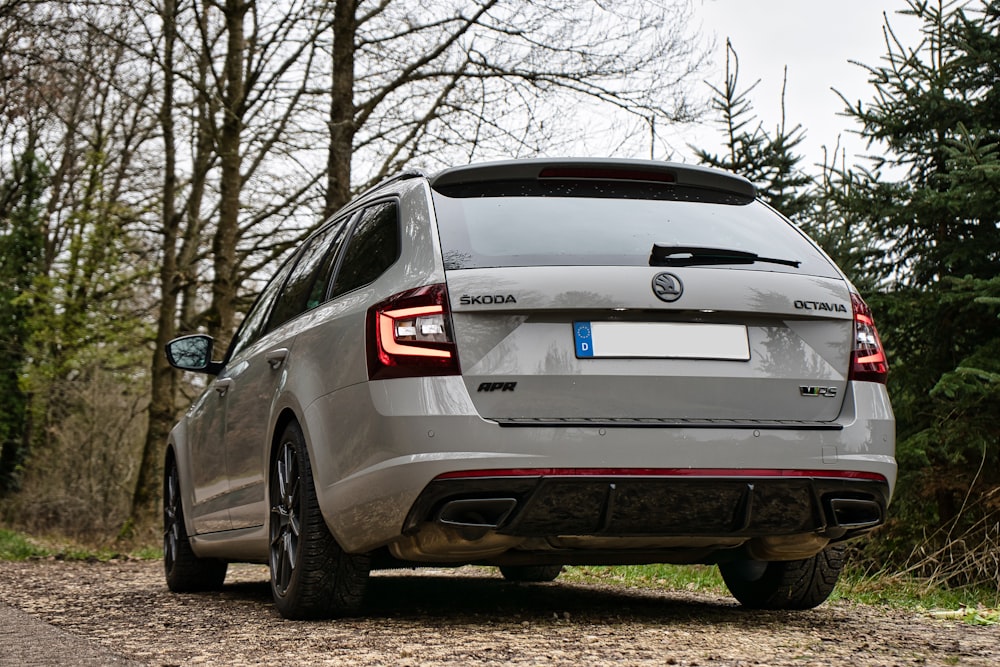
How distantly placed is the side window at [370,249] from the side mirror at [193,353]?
2.00m

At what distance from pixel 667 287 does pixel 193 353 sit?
354cm

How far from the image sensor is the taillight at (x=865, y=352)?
441 cm

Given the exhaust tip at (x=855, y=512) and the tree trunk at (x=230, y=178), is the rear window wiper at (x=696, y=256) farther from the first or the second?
the tree trunk at (x=230, y=178)

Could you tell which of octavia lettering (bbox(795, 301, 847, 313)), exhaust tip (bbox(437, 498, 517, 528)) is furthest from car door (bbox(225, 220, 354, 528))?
octavia lettering (bbox(795, 301, 847, 313))

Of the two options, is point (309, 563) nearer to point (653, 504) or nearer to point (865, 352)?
point (653, 504)

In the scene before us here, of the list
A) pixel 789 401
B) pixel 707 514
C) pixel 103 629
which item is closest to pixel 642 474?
pixel 707 514

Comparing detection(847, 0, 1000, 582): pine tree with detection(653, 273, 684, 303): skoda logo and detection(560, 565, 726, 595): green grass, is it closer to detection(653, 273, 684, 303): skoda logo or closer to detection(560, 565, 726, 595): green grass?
detection(560, 565, 726, 595): green grass

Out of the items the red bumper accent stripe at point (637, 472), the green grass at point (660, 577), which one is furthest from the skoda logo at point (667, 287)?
the green grass at point (660, 577)

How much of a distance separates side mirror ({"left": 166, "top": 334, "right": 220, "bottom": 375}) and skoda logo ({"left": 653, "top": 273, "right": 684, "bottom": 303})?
3373 mm

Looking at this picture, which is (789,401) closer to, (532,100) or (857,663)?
(857,663)

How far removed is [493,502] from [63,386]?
26320mm

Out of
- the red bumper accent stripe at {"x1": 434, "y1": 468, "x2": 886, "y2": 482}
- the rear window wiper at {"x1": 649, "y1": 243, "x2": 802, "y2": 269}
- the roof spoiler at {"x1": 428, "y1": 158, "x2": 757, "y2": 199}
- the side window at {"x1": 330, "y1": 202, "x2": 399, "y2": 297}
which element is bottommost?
the red bumper accent stripe at {"x1": 434, "y1": 468, "x2": 886, "y2": 482}

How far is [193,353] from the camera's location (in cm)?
690

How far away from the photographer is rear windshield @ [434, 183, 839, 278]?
430 centimetres
